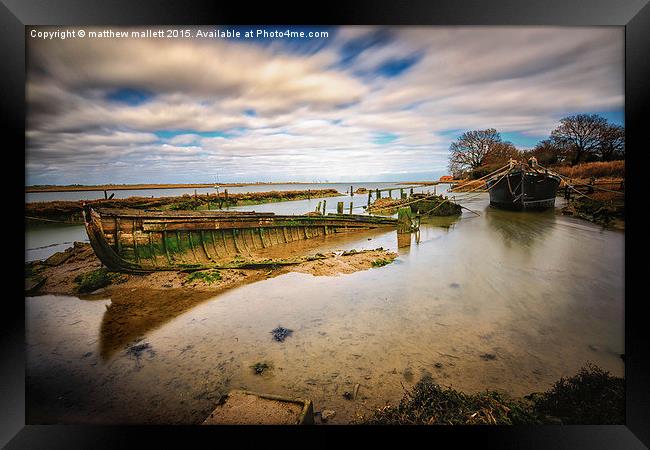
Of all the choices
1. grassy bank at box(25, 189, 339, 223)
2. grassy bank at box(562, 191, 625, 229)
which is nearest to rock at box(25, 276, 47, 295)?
grassy bank at box(25, 189, 339, 223)

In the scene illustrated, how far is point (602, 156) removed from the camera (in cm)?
364

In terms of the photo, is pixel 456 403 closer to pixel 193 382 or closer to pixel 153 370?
pixel 193 382

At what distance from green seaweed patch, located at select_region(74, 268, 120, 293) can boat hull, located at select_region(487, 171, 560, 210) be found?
7688 mm

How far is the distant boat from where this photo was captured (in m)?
5.83

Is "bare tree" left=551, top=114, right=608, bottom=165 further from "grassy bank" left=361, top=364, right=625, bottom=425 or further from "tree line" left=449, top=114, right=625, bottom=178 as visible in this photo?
"grassy bank" left=361, top=364, right=625, bottom=425

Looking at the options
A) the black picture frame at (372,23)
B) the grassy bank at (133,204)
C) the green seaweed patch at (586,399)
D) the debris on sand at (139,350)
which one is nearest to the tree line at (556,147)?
→ the black picture frame at (372,23)

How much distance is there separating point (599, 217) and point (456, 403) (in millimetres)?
4223

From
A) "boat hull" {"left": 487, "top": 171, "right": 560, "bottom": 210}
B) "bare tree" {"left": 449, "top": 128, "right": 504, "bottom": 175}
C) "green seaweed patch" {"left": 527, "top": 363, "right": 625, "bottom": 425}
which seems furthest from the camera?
"boat hull" {"left": 487, "top": 171, "right": 560, "bottom": 210}

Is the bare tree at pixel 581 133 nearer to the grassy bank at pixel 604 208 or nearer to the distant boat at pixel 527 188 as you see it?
the grassy bank at pixel 604 208

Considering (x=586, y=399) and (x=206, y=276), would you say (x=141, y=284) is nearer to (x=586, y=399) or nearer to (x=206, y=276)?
(x=206, y=276)

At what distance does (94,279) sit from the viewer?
14.8 feet

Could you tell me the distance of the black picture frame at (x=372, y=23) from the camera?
106 inches

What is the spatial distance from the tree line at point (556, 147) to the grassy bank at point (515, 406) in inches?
105

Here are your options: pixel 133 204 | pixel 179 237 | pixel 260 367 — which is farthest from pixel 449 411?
pixel 133 204
